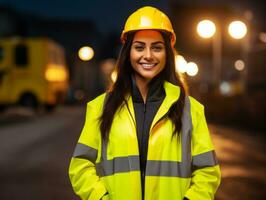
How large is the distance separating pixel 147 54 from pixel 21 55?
23888mm

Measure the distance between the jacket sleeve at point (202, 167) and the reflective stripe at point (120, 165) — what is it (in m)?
0.27

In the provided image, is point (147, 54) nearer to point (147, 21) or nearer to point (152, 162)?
point (147, 21)

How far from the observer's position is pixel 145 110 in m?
3.10

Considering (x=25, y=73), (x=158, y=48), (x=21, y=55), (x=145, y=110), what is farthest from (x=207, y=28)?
(x=145, y=110)

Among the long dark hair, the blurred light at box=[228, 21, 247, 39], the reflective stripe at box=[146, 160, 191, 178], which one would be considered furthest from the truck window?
the reflective stripe at box=[146, 160, 191, 178]

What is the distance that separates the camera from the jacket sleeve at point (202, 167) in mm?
2977

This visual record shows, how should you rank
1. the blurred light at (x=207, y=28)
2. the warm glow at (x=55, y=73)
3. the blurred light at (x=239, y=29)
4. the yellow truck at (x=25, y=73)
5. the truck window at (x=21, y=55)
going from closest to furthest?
the blurred light at (x=239, y=29) → the blurred light at (x=207, y=28) → the yellow truck at (x=25, y=73) → the truck window at (x=21, y=55) → the warm glow at (x=55, y=73)

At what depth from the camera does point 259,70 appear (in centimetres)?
3772

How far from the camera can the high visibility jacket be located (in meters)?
2.98

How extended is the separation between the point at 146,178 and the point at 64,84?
96.3ft

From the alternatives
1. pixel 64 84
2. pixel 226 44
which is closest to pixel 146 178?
pixel 64 84

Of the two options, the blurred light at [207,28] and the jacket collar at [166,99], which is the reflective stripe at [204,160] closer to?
the jacket collar at [166,99]

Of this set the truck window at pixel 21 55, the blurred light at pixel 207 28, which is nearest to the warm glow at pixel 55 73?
the truck window at pixel 21 55

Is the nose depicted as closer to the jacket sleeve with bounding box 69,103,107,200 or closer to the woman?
the woman
